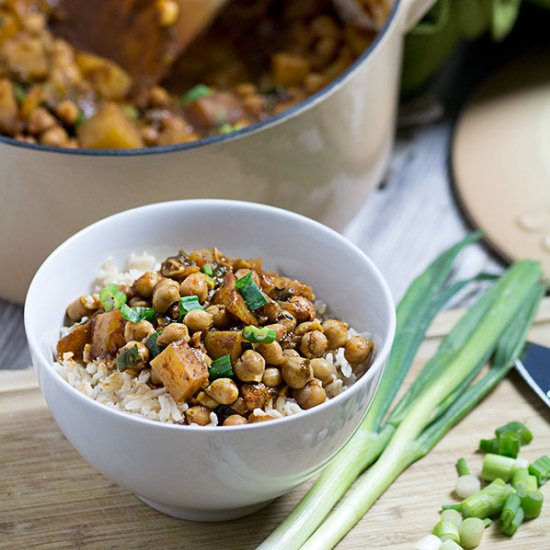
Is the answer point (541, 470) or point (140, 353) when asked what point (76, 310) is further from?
point (541, 470)

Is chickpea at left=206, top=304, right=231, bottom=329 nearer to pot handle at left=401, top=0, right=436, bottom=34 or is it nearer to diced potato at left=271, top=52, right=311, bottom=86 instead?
pot handle at left=401, top=0, right=436, bottom=34

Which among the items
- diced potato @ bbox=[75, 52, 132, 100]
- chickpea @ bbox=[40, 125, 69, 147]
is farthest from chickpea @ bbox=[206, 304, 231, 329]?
diced potato @ bbox=[75, 52, 132, 100]

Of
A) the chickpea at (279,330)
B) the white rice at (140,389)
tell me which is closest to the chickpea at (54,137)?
the white rice at (140,389)

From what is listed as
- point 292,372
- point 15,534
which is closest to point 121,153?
point 292,372

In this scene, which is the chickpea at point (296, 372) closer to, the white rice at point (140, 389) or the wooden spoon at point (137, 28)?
the white rice at point (140, 389)

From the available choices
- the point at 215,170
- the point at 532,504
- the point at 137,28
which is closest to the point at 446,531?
the point at 532,504

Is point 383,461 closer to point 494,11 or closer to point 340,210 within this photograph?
point 340,210

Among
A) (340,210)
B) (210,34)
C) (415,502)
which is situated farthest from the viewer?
(210,34)
